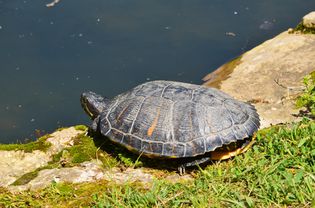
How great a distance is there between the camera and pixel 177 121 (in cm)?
543

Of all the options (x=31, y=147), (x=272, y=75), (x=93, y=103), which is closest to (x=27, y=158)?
(x=31, y=147)

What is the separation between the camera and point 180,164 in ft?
18.1

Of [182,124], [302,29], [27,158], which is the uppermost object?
[182,124]

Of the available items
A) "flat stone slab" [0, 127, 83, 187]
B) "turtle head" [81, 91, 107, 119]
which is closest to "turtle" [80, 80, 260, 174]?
"turtle head" [81, 91, 107, 119]

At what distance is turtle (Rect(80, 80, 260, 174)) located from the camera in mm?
5312

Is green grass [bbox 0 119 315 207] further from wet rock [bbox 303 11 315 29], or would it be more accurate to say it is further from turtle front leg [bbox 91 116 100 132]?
wet rock [bbox 303 11 315 29]

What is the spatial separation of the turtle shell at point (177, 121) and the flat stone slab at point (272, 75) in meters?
1.07

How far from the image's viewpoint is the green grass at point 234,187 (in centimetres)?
436

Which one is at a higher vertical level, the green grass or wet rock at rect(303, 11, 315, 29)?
wet rock at rect(303, 11, 315, 29)

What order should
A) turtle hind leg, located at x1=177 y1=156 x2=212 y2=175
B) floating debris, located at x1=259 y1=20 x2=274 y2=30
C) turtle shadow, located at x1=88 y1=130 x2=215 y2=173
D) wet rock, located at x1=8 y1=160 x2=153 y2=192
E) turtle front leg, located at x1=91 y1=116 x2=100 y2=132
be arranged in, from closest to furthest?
wet rock, located at x1=8 y1=160 x2=153 y2=192
turtle hind leg, located at x1=177 y1=156 x2=212 y2=175
turtle shadow, located at x1=88 y1=130 x2=215 y2=173
turtle front leg, located at x1=91 y1=116 x2=100 y2=132
floating debris, located at x1=259 y1=20 x2=274 y2=30

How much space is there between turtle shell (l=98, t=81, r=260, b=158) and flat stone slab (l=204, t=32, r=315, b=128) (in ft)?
3.50

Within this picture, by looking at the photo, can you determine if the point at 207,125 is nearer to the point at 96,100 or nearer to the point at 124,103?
the point at 124,103

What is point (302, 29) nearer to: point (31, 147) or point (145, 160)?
point (145, 160)

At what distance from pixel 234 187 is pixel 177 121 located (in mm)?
1150
